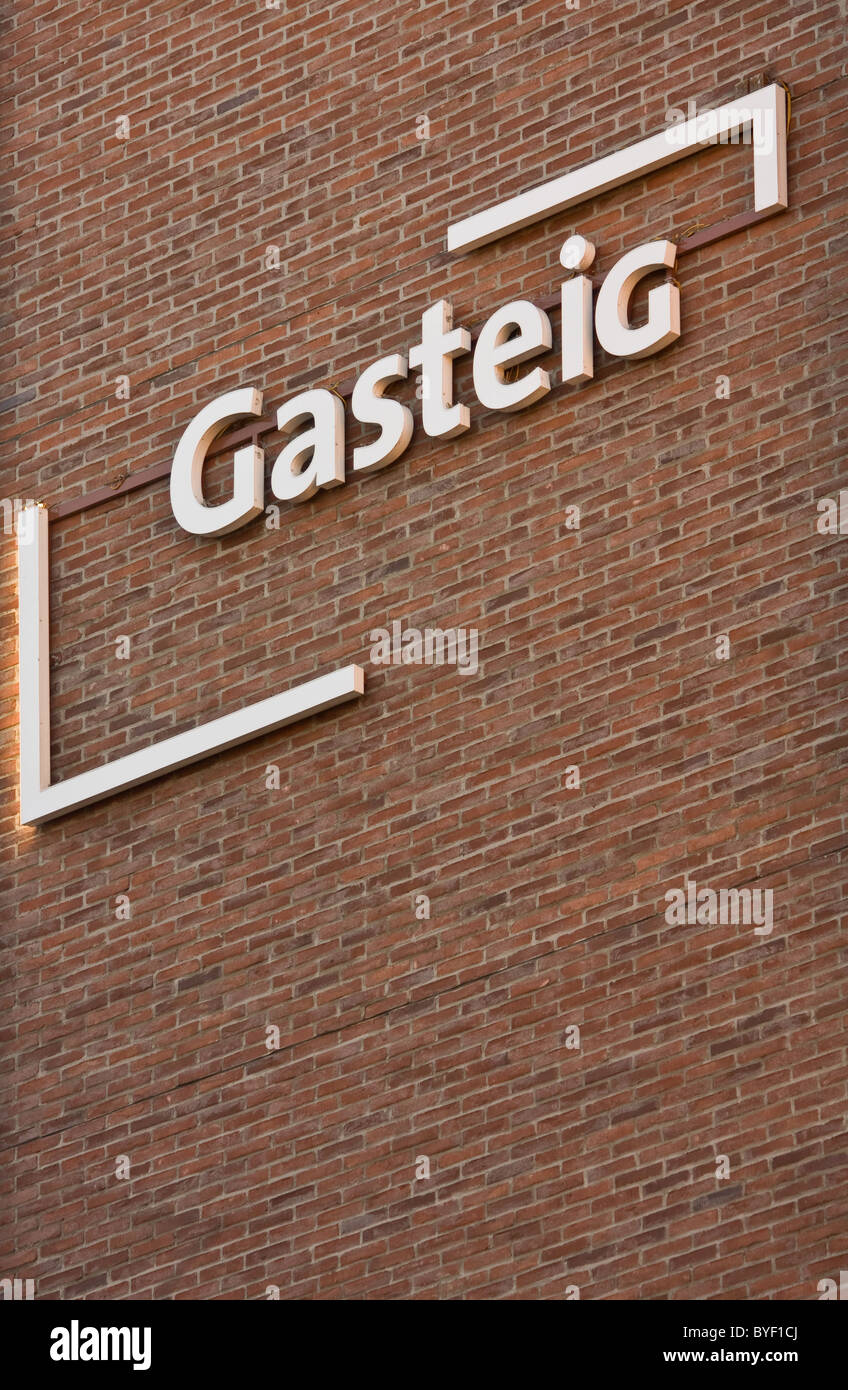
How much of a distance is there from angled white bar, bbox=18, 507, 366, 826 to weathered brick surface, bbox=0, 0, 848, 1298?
0.43ft

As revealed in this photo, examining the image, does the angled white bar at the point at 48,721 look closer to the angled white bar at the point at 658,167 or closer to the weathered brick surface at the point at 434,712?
the weathered brick surface at the point at 434,712

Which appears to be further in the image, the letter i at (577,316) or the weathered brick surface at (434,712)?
the letter i at (577,316)

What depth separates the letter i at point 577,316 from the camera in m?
21.8

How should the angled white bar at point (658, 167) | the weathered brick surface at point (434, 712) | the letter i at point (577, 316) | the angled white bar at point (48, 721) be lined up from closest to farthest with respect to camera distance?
the weathered brick surface at point (434, 712), the angled white bar at point (658, 167), the letter i at point (577, 316), the angled white bar at point (48, 721)

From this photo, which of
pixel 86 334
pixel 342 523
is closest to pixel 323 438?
pixel 342 523

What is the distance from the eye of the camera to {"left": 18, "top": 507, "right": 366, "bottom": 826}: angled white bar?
22172 mm

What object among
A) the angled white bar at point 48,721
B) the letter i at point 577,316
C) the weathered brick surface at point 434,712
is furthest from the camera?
the angled white bar at point 48,721

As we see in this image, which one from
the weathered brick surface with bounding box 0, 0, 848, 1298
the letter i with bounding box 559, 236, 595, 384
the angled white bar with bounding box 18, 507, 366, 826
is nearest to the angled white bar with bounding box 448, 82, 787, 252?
the weathered brick surface with bounding box 0, 0, 848, 1298

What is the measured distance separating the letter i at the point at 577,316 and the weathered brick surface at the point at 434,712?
170 millimetres

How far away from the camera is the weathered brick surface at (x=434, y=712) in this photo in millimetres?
20391

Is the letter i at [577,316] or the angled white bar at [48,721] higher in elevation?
the letter i at [577,316]

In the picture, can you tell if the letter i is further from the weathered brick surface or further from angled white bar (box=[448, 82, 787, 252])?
angled white bar (box=[448, 82, 787, 252])

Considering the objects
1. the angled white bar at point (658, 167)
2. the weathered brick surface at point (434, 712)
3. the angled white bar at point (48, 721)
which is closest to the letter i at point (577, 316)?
the weathered brick surface at point (434, 712)

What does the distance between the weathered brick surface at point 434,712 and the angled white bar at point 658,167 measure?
119mm
